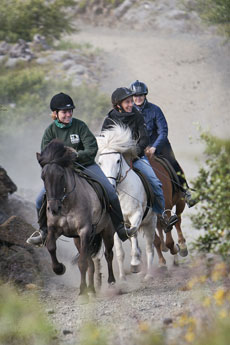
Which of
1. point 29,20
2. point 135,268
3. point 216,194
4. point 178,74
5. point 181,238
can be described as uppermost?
point 216,194

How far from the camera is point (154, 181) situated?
36.6 feet

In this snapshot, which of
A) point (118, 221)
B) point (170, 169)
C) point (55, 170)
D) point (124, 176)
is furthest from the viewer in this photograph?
point (170, 169)

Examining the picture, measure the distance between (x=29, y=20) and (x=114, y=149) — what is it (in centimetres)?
2671

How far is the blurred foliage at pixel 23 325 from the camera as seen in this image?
7.02 meters

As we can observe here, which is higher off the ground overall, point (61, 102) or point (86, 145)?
point (61, 102)

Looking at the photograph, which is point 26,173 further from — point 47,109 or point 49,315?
point 49,315

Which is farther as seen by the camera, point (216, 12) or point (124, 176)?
point (216, 12)

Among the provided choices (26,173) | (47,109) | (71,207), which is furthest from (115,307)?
(47,109)

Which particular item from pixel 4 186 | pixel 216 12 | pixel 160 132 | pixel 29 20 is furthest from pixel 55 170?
pixel 29 20

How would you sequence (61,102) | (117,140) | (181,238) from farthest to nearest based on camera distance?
(181,238) < (117,140) < (61,102)

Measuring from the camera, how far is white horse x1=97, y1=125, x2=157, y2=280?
10242 mm

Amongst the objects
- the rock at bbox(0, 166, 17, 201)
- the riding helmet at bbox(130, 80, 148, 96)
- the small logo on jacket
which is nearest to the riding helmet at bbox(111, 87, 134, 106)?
the riding helmet at bbox(130, 80, 148, 96)

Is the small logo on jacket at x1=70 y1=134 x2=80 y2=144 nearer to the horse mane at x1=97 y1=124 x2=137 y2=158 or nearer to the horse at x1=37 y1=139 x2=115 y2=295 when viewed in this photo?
the horse at x1=37 y1=139 x2=115 y2=295

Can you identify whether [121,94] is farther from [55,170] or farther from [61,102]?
[55,170]
